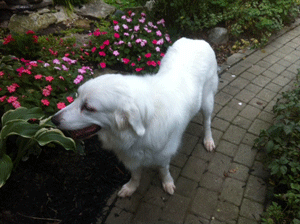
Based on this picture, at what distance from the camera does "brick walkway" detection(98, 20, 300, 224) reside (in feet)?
8.13

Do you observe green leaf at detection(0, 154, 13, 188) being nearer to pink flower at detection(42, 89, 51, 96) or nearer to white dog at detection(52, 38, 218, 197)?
white dog at detection(52, 38, 218, 197)

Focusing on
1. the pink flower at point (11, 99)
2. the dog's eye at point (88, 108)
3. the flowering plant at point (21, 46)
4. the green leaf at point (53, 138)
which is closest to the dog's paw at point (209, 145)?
the green leaf at point (53, 138)

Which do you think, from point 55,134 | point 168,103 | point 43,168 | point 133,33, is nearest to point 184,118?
point 168,103

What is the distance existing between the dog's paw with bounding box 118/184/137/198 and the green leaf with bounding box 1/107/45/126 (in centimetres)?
114

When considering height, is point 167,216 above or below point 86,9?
below

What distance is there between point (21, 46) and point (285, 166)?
12.0ft

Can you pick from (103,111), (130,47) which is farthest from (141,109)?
(130,47)

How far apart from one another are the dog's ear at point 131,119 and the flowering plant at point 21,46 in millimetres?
2381

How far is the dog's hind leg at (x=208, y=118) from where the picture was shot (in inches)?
113

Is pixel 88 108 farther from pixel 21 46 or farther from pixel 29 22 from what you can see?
pixel 29 22

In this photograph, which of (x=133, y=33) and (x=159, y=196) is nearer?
(x=159, y=196)

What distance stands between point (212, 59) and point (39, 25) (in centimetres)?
326

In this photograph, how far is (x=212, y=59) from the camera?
2.70 metres

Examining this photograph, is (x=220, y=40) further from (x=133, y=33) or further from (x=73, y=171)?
(x=73, y=171)
